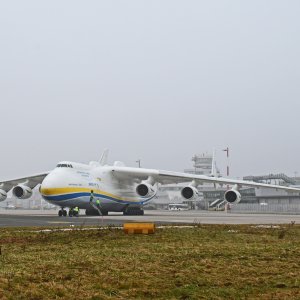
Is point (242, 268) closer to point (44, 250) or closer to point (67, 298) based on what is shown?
point (67, 298)

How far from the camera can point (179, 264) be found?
8.80m

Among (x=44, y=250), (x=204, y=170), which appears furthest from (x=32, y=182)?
(x=204, y=170)

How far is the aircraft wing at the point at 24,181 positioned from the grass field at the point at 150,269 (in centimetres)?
2941

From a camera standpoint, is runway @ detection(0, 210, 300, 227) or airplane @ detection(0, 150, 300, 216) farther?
airplane @ detection(0, 150, 300, 216)

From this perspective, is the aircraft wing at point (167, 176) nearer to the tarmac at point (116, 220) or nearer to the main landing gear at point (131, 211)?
the main landing gear at point (131, 211)

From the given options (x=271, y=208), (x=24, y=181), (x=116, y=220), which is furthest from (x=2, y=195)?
(x=271, y=208)

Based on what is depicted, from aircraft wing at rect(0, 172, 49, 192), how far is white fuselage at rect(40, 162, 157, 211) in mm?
5213

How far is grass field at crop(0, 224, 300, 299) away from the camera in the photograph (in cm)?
646

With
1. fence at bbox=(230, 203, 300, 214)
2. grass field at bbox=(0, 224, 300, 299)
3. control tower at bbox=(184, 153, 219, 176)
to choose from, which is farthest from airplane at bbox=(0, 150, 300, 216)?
control tower at bbox=(184, 153, 219, 176)

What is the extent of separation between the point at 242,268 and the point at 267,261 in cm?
108

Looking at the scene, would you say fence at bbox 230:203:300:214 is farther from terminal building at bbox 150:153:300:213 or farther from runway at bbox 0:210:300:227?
runway at bbox 0:210:300:227

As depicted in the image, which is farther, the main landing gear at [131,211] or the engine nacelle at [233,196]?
the main landing gear at [131,211]

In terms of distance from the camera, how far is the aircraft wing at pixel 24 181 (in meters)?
42.0

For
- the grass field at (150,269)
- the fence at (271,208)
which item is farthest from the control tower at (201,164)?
the grass field at (150,269)
